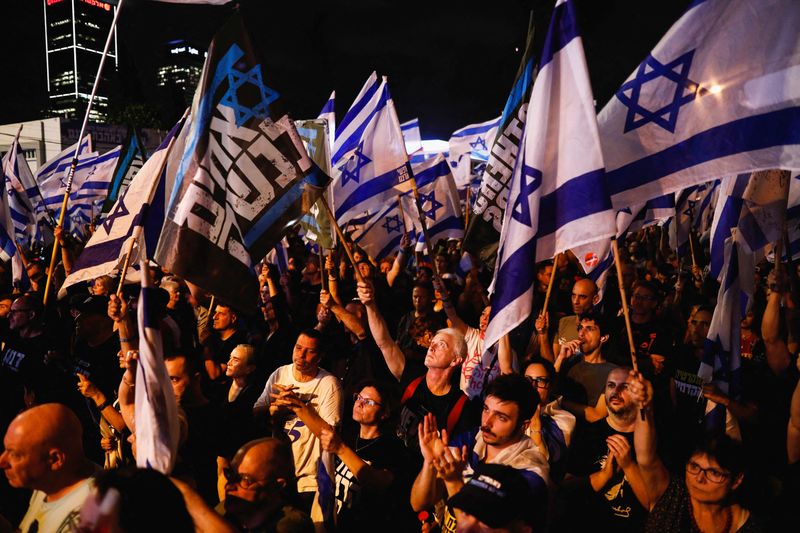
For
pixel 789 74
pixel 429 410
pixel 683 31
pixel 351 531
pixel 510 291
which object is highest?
pixel 683 31

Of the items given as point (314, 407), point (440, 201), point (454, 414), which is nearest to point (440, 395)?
point (454, 414)

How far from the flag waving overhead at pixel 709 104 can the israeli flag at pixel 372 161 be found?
3865 millimetres

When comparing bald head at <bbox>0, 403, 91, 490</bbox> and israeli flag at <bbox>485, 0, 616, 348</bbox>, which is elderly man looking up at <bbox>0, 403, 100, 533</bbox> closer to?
bald head at <bbox>0, 403, 91, 490</bbox>

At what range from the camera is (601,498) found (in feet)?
13.6

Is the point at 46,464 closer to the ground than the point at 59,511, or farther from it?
farther from it

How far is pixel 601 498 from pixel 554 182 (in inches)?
79.7

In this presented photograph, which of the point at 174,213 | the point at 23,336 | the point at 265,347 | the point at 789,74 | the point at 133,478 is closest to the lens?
the point at 133,478

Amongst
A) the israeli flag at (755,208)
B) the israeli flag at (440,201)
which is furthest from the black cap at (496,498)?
the israeli flag at (440,201)

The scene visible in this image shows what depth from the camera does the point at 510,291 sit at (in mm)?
4129

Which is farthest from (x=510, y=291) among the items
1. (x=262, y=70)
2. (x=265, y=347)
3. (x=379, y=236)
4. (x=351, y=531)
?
(x=379, y=236)

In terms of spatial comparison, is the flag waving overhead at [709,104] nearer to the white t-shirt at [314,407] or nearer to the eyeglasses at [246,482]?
the white t-shirt at [314,407]

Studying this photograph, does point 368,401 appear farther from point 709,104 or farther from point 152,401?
point 709,104

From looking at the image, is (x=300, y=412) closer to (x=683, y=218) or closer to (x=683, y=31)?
(x=683, y=31)

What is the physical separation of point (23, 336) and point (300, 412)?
3679 mm
